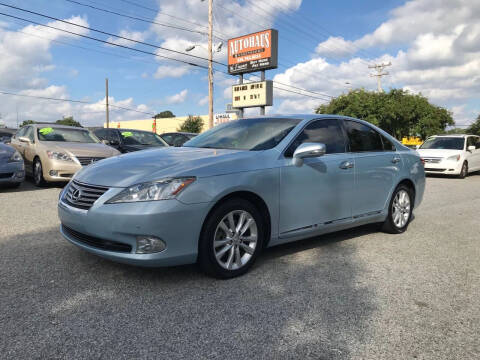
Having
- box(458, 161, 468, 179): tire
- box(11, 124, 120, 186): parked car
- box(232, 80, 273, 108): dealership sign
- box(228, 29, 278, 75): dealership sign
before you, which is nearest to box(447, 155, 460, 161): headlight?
box(458, 161, 468, 179): tire

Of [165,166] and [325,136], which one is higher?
[325,136]

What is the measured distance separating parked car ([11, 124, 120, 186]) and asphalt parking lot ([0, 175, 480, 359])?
163 inches

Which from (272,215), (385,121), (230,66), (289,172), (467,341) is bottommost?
(467,341)

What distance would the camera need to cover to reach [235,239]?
11.8 ft

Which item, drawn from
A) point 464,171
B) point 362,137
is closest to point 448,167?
point 464,171

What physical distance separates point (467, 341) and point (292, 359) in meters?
1.17

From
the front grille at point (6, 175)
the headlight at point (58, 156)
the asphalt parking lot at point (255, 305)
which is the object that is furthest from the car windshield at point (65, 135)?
the asphalt parking lot at point (255, 305)

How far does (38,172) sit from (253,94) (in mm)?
21123

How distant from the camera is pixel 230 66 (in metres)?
30.7

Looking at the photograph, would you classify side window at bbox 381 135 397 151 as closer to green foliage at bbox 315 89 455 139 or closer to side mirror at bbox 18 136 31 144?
side mirror at bbox 18 136 31 144

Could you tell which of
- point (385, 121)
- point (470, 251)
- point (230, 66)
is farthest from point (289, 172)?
point (385, 121)

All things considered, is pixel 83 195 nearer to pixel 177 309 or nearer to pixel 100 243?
pixel 100 243

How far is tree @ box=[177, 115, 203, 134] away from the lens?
6253 centimetres

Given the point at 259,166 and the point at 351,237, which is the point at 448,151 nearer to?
the point at 351,237
